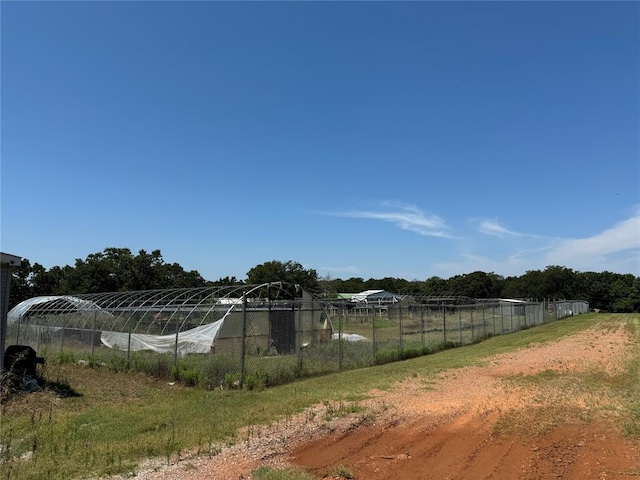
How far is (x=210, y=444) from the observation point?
6676 mm

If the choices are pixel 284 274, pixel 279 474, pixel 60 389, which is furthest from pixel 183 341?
pixel 284 274

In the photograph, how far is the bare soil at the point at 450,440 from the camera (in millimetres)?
5652

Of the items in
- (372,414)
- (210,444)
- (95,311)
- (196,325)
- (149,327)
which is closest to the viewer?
(210,444)

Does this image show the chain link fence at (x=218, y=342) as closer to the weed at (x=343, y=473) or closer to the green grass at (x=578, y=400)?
the green grass at (x=578, y=400)

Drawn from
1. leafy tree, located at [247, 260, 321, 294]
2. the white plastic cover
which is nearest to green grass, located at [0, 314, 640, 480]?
the white plastic cover

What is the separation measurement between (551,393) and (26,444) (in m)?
9.76

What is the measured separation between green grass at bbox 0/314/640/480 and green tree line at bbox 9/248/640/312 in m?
10.0

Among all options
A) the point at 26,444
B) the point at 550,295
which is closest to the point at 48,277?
the point at 26,444

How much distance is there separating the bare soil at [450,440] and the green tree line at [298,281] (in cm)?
1591

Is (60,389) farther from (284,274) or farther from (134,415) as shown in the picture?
(284,274)

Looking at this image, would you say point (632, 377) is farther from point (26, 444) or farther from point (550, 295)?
point (550, 295)

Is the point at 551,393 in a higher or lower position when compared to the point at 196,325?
lower

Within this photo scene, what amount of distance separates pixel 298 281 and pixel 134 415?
64952mm

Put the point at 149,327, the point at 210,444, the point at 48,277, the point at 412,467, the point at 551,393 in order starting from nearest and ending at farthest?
the point at 412,467 → the point at 210,444 → the point at 551,393 → the point at 149,327 → the point at 48,277
